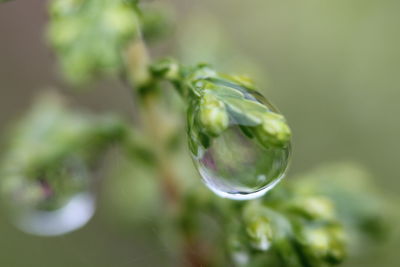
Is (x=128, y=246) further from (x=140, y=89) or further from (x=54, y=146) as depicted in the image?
(x=140, y=89)

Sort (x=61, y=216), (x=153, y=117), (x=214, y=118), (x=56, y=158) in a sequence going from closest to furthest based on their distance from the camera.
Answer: (x=214, y=118) → (x=153, y=117) → (x=56, y=158) → (x=61, y=216)

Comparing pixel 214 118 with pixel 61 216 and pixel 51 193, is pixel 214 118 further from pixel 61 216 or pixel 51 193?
pixel 61 216

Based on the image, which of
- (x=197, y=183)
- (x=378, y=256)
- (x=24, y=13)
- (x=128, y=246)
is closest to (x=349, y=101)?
(x=378, y=256)

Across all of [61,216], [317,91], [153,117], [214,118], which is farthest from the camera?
[317,91]

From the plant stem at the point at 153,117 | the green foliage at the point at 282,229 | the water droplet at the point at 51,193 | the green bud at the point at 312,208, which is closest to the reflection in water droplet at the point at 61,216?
the water droplet at the point at 51,193

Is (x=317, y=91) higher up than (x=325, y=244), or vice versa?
(x=325, y=244)

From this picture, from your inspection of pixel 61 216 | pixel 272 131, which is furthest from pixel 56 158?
pixel 272 131

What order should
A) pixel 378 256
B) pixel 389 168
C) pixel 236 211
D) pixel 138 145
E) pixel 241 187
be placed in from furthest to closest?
pixel 389 168 < pixel 378 256 < pixel 138 145 < pixel 236 211 < pixel 241 187
